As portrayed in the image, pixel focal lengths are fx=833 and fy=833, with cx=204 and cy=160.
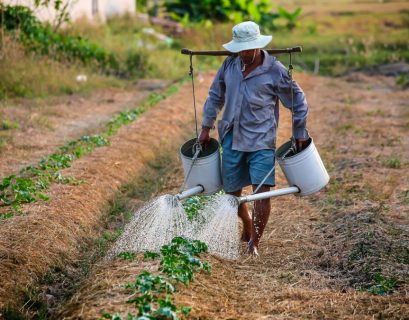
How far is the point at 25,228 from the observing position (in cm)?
654

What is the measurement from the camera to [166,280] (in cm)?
499

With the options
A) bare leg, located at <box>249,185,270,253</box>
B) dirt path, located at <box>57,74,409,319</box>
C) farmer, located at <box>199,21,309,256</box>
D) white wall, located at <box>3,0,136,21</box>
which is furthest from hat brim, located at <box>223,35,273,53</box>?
white wall, located at <box>3,0,136,21</box>

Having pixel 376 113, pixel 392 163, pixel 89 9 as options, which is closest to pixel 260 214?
pixel 392 163

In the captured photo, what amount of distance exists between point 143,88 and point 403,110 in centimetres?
539

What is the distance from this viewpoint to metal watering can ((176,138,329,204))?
605 cm

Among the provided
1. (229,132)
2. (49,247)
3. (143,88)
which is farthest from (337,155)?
(143,88)

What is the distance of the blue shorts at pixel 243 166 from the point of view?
613 centimetres

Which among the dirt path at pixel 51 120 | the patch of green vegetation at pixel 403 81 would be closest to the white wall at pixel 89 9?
the dirt path at pixel 51 120

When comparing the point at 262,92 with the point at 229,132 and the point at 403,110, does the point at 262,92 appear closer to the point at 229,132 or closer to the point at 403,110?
the point at 229,132

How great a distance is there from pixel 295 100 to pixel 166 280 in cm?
181

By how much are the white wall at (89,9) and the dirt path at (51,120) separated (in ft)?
7.60

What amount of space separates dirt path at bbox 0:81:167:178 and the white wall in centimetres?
232

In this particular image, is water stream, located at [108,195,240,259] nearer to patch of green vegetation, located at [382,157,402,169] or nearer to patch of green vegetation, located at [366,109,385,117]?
patch of green vegetation, located at [382,157,402,169]

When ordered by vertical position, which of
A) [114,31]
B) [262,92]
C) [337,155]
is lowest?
[114,31]
